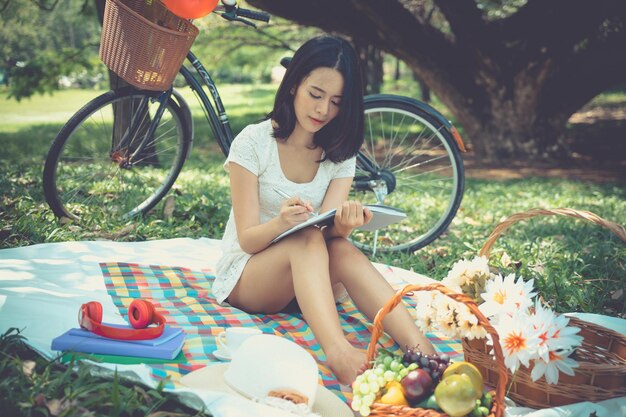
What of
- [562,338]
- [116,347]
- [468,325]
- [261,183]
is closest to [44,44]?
[261,183]

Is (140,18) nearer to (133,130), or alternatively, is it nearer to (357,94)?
(133,130)

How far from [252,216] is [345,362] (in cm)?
74

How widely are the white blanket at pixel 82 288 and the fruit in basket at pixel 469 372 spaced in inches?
8.5

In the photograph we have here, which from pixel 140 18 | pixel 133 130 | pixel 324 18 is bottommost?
pixel 133 130

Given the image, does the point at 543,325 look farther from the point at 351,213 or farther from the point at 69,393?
the point at 69,393

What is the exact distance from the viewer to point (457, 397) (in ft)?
5.53

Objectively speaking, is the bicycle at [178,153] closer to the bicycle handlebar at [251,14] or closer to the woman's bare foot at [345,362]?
the bicycle handlebar at [251,14]

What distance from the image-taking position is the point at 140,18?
3.07 meters

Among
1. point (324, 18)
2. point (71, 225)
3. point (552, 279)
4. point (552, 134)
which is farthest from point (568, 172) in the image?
point (71, 225)

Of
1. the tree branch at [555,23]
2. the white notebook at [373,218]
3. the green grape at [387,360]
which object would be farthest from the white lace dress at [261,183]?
the tree branch at [555,23]

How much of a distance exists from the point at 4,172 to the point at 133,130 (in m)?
1.97

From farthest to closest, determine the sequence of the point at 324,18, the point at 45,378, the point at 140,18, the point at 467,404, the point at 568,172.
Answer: the point at 568,172
the point at 324,18
the point at 140,18
the point at 45,378
the point at 467,404

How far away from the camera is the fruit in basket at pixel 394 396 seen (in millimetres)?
1765

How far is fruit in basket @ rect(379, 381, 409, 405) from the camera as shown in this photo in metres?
1.76
